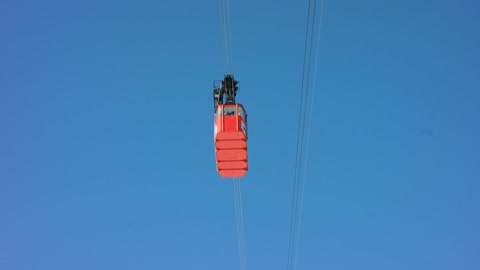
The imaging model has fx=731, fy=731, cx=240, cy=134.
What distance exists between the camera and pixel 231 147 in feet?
82.2

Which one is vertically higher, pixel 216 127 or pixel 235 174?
pixel 216 127

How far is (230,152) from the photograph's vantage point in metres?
25.1

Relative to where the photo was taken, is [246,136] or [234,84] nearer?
[246,136]

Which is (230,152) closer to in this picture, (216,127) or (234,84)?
(216,127)

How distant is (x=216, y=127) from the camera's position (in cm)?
2588

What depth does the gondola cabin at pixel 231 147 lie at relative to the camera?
25.1m

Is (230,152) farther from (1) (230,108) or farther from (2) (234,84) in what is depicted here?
(2) (234,84)

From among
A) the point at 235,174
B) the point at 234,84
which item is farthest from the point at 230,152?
the point at 234,84

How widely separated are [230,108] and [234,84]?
1.85 metres

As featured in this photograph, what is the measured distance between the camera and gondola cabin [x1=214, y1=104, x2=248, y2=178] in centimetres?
2506

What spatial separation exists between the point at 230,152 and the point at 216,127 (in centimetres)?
128

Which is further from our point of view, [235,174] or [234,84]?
[234,84]

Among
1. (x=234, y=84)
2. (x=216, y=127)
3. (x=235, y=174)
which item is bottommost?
(x=235, y=174)

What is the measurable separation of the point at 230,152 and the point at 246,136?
97 cm
